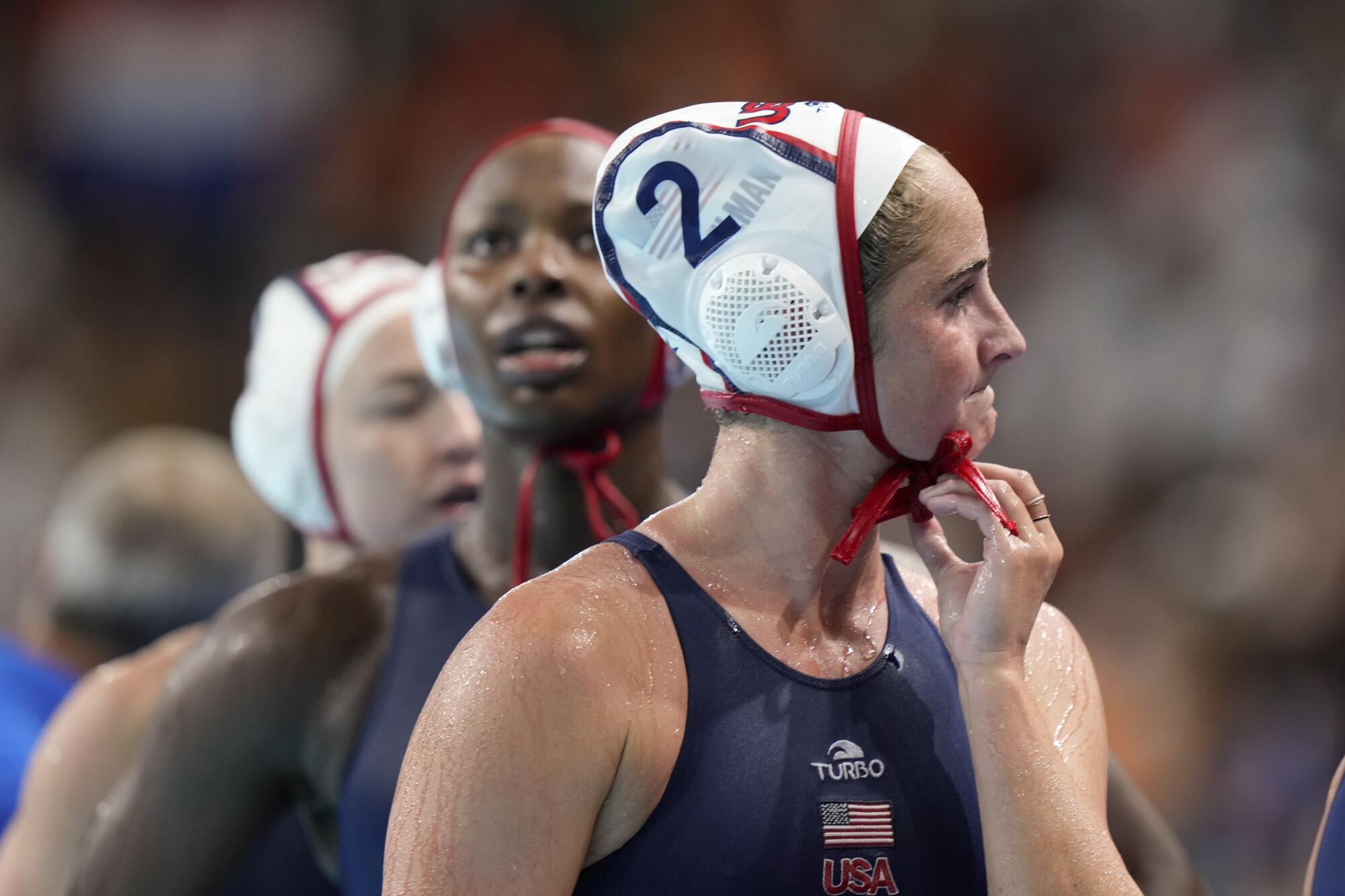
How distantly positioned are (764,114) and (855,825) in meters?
0.97

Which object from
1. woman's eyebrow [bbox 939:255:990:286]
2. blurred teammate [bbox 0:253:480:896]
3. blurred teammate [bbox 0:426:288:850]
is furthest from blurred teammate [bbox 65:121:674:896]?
blurred teammate [bbox 0:426:288:850]

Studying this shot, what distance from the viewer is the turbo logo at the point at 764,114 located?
2.06 m

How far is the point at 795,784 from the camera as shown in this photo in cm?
200

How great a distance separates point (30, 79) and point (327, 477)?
618 centimetres

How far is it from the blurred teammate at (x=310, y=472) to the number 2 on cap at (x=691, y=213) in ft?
4.73

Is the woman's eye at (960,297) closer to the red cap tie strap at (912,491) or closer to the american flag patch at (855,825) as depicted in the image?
the red cap tie strap at (912,491)

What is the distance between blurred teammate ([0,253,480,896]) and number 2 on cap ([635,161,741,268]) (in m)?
1.44

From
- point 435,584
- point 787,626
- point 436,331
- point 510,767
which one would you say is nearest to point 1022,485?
point 787,626

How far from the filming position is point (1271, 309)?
25.0 feet

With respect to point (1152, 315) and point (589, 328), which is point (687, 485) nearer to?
point (1152, 315)

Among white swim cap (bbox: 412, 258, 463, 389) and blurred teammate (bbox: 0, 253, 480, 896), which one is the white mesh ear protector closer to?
white swim cap (bbox: 412, 258, 463, 389)

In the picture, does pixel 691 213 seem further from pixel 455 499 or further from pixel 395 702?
pixel 455 499

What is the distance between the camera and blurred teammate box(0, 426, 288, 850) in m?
4.21

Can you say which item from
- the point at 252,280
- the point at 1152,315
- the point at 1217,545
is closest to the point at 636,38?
the point at 252,280
